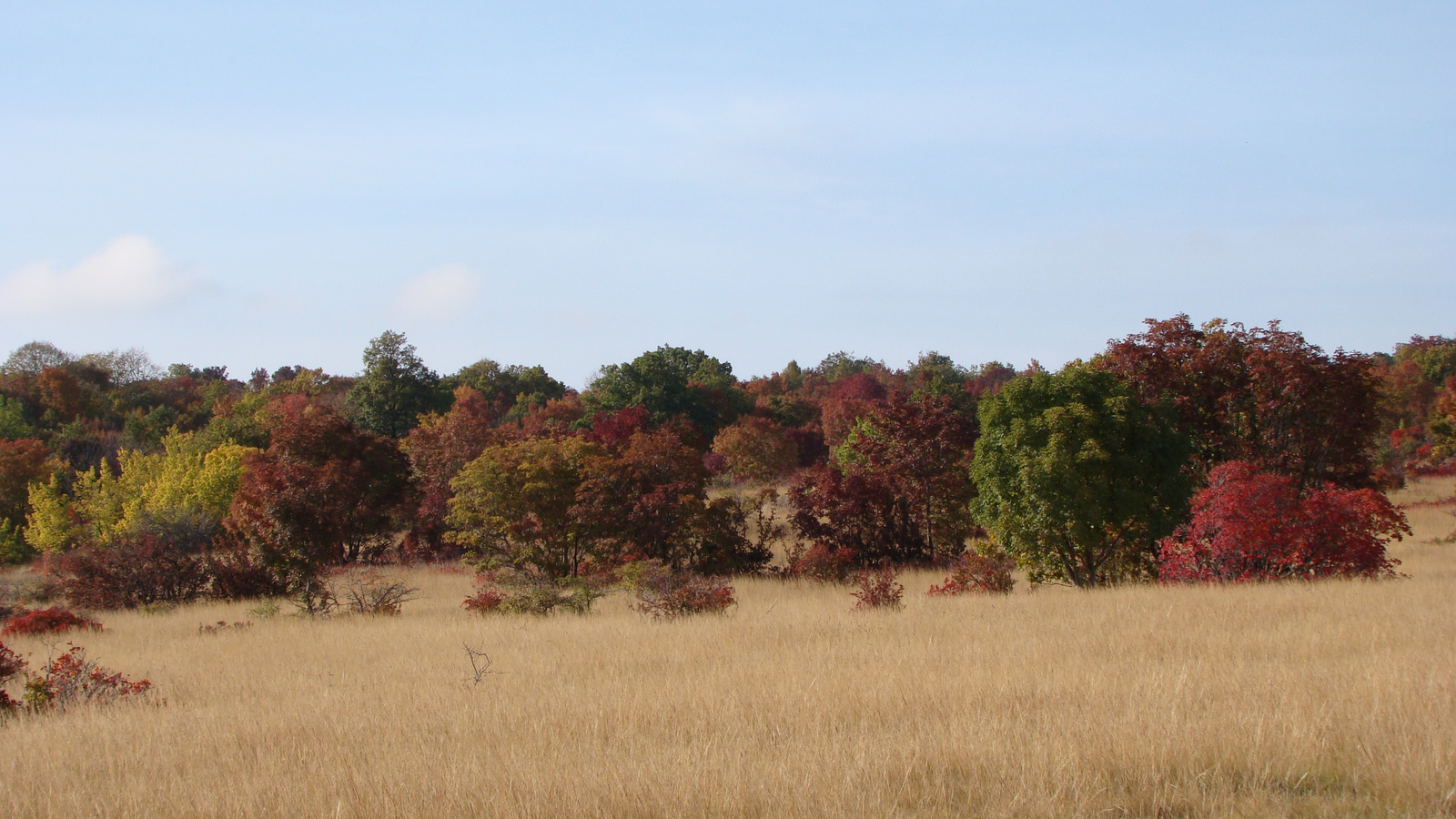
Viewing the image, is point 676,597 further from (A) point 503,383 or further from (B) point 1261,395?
(A) point 503,383

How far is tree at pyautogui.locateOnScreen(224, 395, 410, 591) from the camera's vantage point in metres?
24.5

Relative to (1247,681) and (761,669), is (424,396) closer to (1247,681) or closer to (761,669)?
(761,669)

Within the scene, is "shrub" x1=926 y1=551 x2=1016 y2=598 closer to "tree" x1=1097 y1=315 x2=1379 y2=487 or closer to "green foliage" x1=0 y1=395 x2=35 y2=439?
"tree" x1=1097 y1=315 x2=1379 y2=487

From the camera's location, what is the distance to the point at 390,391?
60344 millimetres

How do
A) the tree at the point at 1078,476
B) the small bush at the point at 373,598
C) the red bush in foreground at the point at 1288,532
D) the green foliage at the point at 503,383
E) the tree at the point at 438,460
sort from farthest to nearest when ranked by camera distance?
1. the green foliage at the point at 503,383
2. the tree at the point at 438,460
3. the small bush at the point at 373,598
4. the tree at the point at 1078,476
5. the red bush in foreground at the point at 1288,532

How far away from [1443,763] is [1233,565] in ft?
43.1

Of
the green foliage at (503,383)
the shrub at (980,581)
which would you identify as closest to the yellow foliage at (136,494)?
the shrub at (980,581)

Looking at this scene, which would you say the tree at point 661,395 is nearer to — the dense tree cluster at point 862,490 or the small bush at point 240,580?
the dense tree cluster at point 862,490

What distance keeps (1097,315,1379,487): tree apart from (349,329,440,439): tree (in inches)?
1851

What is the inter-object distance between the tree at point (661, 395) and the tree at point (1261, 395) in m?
38.9

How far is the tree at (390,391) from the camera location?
60.4 metres

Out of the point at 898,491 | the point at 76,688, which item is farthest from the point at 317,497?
the point at 898,491

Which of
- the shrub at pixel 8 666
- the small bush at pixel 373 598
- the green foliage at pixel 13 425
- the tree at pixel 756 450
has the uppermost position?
the green foliage at pixel 13 425

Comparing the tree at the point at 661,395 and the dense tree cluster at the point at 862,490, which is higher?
the tree at the point at 661,395
